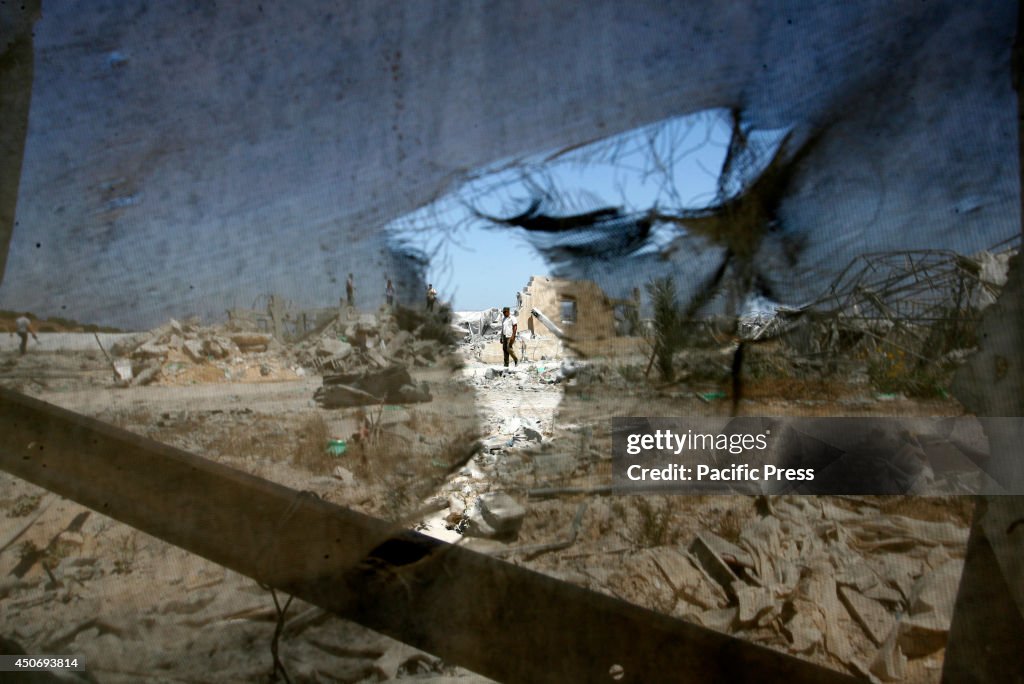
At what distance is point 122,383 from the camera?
150cm

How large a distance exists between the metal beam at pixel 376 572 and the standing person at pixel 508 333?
1.71 feet

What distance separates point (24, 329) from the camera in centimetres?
150

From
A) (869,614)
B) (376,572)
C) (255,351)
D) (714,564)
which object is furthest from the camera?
(714,564)

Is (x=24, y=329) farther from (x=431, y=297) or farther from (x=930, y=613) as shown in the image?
(x=930, y=613)

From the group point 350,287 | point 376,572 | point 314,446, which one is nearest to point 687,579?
point 376,572

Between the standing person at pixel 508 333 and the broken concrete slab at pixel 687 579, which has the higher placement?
the standing person at pixel 508 333

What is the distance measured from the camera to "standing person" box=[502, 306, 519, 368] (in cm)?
149

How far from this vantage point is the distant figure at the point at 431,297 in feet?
4.93

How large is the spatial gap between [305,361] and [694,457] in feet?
3.15

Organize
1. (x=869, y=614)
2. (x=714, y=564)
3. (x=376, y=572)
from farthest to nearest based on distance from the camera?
(x=714, y=564) < (x=869, y=614) < (x=376, y=572)

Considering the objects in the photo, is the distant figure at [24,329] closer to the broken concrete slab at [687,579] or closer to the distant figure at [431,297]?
the distant figure at [431,297]

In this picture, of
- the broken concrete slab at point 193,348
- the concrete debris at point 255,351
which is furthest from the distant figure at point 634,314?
the broken concrete slab at point 193,348

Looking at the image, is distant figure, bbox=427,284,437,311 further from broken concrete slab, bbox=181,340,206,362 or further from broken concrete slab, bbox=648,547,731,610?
broken concrete slab, bbox=648,547,731,610

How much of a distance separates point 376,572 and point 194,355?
0.73 m
